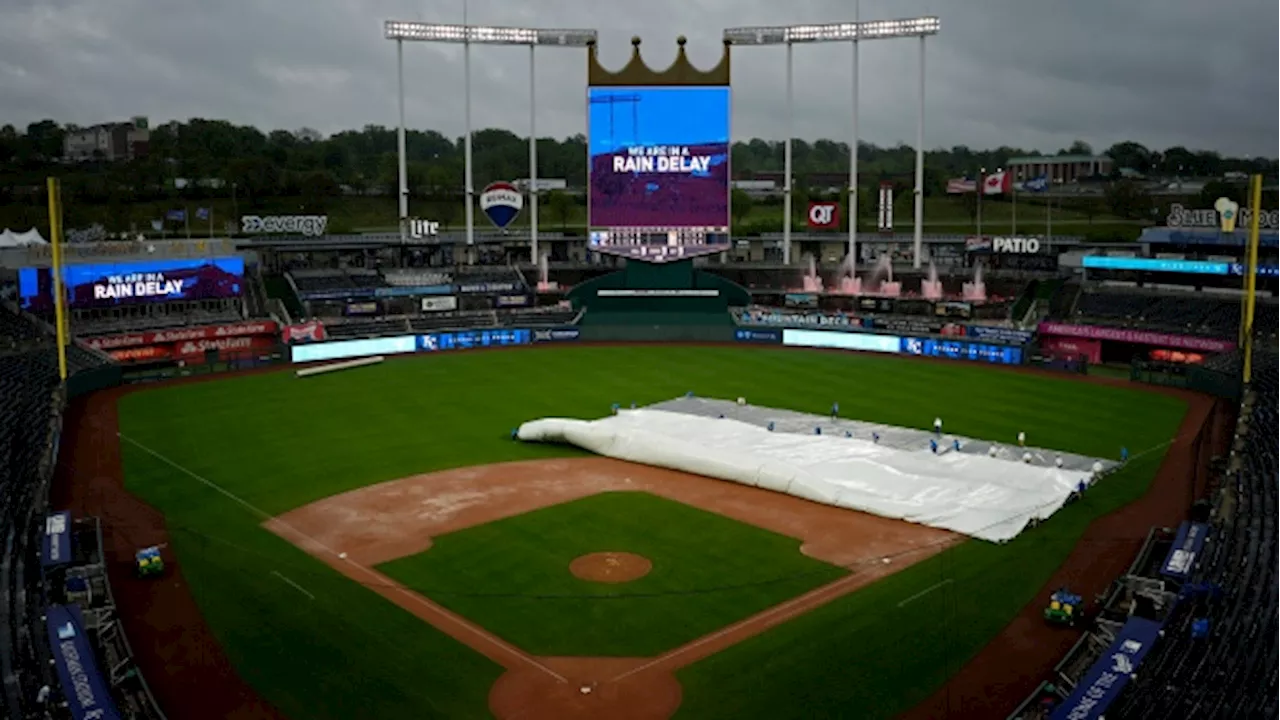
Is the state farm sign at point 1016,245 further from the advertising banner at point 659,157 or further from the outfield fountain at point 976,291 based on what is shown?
the advertising banner at point 659,157

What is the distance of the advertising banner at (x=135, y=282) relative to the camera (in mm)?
57156

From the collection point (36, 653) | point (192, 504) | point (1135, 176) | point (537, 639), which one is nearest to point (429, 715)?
point (537, 639)

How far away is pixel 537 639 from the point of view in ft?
72.3

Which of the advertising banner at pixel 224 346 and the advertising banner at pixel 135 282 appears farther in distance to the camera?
the advertising banner at pixel 224 346

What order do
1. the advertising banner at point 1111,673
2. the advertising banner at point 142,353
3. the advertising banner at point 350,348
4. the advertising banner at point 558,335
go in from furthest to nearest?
1. the advertising banner at point 558,335
2. the advertising banner at point 350,348
3. the advertising banner at point 142,353
4. the advertising banner at point 1111,673

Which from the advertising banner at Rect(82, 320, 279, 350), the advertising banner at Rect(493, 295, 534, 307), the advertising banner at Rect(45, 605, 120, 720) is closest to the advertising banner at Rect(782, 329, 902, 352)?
the advertising banner at Rect(493, 295, 534, 307)

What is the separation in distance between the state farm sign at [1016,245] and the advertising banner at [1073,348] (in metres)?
13.9

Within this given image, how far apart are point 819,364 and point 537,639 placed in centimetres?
3824

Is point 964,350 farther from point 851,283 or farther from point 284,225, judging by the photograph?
point 284,225

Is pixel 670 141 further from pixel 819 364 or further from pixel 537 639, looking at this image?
pixel 537 639

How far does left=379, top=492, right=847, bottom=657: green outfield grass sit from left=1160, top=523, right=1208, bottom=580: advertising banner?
23.8ft

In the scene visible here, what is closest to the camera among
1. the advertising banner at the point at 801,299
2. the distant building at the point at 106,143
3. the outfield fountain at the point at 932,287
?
the outfield fountain at the point at 932,287

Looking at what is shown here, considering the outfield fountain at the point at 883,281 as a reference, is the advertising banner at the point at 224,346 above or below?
below

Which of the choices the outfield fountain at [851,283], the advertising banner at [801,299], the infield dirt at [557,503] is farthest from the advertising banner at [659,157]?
the infield dirt at [557,503]
